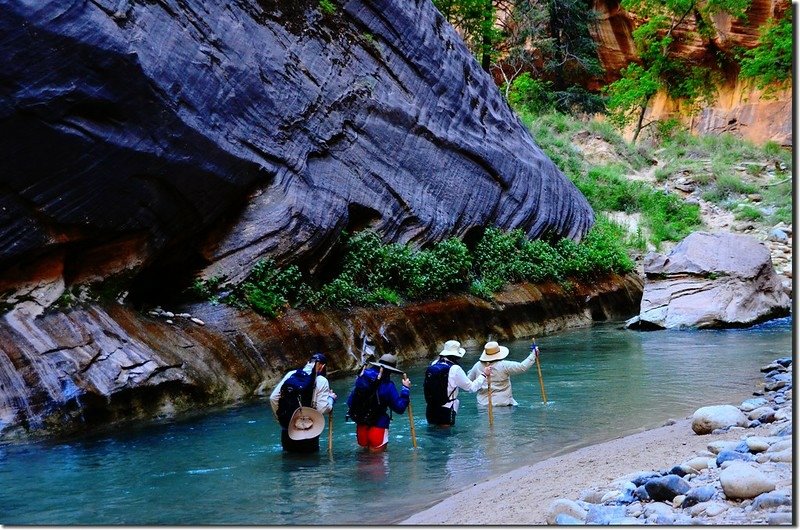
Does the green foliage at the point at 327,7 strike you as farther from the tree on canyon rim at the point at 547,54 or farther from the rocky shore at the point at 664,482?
the tree on canyon rim at the point at 547,54

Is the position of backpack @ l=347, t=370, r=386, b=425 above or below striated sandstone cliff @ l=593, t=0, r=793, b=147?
below

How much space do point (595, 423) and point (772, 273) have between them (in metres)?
14.3

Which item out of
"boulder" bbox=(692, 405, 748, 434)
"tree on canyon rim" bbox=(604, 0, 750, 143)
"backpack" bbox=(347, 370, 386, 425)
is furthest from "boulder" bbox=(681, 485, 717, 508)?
"tree on canyon rim" bbox=(604, 0, 750, 143)

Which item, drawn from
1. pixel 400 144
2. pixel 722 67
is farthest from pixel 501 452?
pixel 722 67

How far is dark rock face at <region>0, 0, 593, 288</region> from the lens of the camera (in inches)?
395

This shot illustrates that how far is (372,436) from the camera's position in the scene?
8.35 m

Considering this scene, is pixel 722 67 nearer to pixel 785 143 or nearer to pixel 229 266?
pixel 785 143

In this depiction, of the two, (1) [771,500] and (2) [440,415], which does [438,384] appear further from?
(1) [771,500]

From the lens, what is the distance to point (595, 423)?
9383 millimetres

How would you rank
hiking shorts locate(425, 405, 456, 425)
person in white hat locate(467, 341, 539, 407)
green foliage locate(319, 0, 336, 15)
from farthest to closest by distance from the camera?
green foliage locate(319, 0, 336, 15) → person in white hat locate(467, 341, 539, 407) → hiking shorts locate(425, 405, 456, 425)

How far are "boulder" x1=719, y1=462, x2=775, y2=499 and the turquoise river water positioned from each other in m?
2.42

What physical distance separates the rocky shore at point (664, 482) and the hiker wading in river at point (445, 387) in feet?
6.83

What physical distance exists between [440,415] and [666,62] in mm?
35286

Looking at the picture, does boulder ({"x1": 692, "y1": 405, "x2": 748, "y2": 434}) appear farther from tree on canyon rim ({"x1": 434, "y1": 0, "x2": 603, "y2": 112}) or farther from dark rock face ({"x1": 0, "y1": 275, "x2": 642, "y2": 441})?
tree on canyon rim ({"x1": 434, "y1": 0, "x2": 603, "y2": 112})
